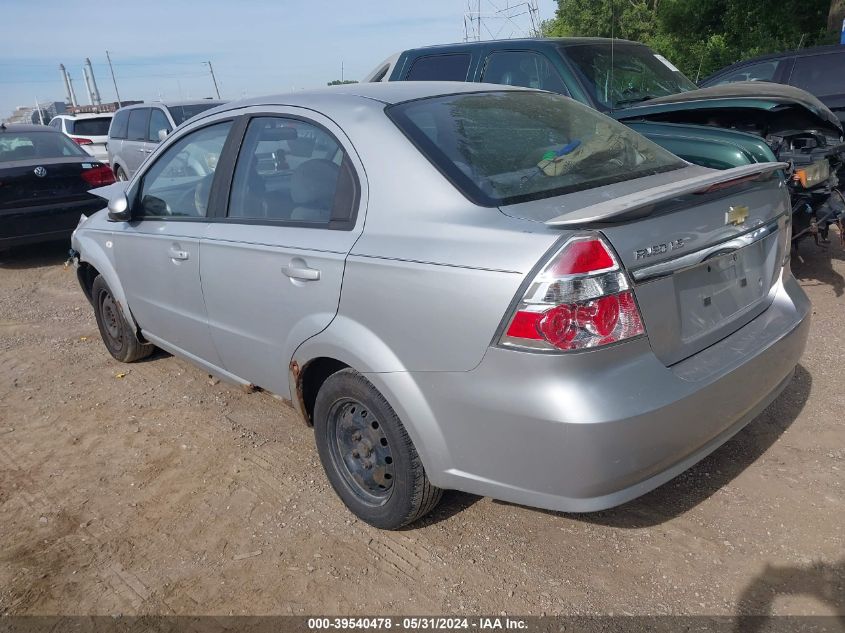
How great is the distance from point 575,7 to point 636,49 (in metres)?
17.6

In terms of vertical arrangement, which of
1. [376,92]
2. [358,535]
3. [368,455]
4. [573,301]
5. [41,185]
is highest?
[376,92]

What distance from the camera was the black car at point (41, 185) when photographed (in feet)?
25.8

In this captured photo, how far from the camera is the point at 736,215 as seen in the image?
103 inches

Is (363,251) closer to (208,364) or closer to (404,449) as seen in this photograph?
(404,449)

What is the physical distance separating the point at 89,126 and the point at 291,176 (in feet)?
52.3

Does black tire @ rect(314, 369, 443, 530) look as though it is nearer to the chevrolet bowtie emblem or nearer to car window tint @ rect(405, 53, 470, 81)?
the chevrolet bowtie emblem

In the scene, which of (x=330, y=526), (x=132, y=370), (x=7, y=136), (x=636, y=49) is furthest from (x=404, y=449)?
(x=7, y=136)

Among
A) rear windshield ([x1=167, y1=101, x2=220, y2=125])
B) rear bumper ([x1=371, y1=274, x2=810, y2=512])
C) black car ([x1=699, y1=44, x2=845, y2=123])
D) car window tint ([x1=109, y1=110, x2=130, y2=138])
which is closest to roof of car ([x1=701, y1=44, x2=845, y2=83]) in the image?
black car ([x1=699, y1=44, x2=845, y2=123])

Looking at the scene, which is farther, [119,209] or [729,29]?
[729,29]

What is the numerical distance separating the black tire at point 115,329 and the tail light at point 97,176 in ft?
13.1

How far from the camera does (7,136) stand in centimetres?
861

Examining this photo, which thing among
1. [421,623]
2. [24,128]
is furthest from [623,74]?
[24,128]

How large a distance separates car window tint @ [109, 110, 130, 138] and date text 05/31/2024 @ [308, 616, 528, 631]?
11733 millimetres

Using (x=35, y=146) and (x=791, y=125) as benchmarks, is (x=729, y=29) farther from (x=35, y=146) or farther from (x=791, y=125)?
(x=35, y=146)
